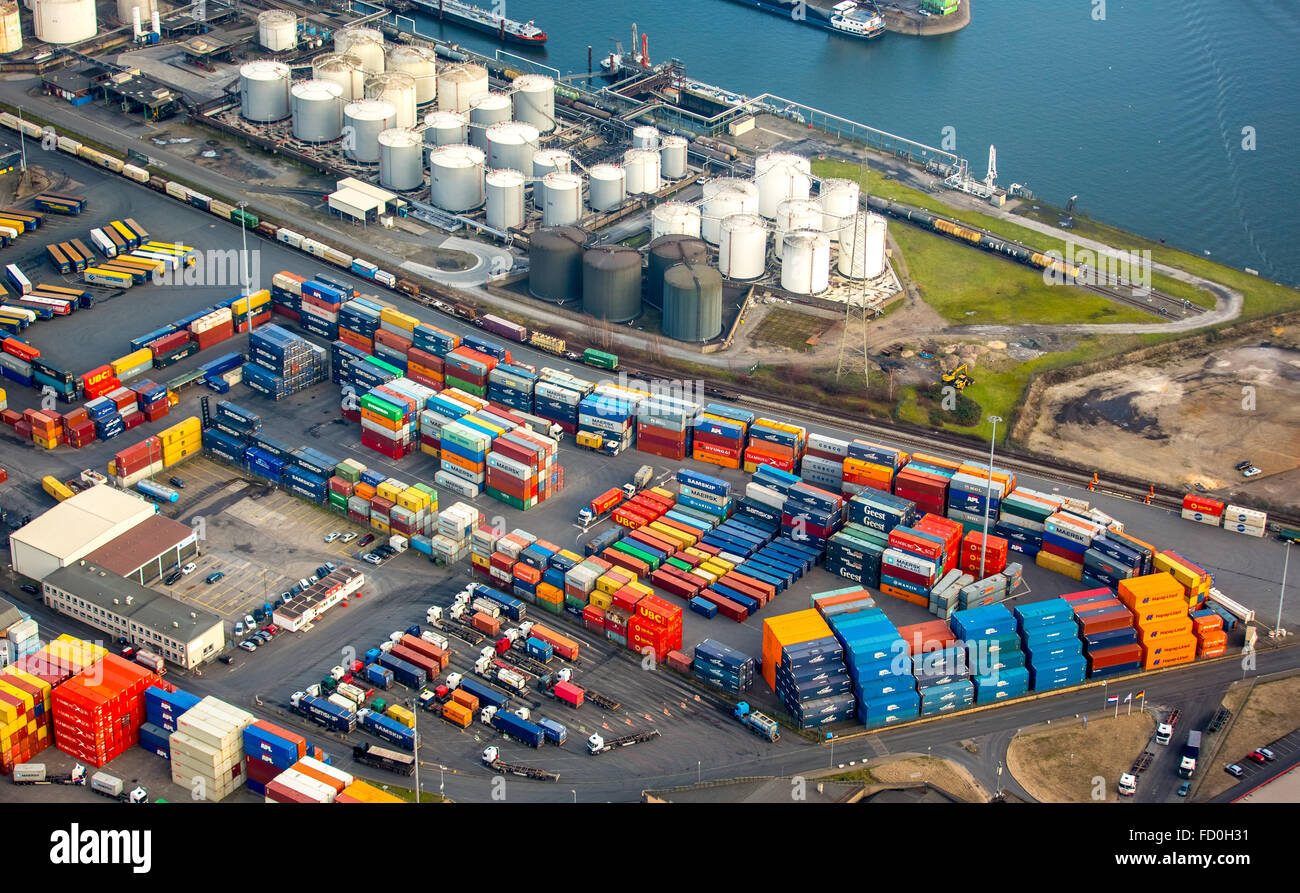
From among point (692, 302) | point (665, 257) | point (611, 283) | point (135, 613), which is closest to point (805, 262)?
point (665, 257)

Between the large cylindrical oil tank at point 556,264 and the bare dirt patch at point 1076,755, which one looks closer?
the bare dirt patch at point 1076,755

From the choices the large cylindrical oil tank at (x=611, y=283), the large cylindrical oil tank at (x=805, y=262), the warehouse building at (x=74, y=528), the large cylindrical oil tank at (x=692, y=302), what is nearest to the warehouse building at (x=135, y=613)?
the warehouse building at (x=74, y=528)

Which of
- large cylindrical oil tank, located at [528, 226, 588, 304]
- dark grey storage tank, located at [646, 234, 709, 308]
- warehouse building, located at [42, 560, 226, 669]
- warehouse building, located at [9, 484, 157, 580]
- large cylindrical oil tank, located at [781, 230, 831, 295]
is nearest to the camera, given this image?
warehouse building, located at [42, 560, 226, 669]

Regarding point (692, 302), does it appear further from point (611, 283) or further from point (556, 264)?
point (556, 264)

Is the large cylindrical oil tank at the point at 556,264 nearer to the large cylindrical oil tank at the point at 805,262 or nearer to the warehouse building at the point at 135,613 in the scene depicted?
the large cylindrical oil tank at the point at 805,262

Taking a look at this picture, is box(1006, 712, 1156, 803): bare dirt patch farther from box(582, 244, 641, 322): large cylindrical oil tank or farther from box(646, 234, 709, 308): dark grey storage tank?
box(646, 234, 709, 308): dark grey storage tank

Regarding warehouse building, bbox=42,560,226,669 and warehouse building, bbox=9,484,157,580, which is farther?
warehouse building, bbox=9,484,157,580

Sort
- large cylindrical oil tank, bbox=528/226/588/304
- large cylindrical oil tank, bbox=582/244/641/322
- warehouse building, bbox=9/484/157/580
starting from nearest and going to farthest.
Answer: warehouse building, bbox=9/484/157/580 < large cylindrical oil tank, bbox=582/244/641/322 < large cylindrical oil tank, bbox=528/226/588/304

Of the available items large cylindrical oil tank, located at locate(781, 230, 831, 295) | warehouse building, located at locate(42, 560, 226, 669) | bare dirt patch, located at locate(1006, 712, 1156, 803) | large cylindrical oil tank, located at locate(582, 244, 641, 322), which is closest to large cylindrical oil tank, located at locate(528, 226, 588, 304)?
large cylindrical oil tank, located at locate(582, 244, 641, 322)
